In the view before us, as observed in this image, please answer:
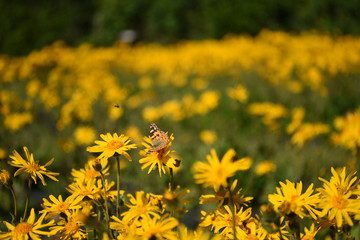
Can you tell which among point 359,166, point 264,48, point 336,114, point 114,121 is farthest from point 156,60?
point 359,166

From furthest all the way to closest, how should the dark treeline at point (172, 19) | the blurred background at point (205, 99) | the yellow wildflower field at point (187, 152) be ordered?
1. the dark treeline at point (172, 19)
2. the blurred background at point (205, 99)
3. the yellow wildflower field at point (187, 152)

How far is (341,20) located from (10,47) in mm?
12588

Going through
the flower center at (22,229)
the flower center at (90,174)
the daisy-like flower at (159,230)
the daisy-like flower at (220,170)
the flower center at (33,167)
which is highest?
the daisy-like flower at (220,170)

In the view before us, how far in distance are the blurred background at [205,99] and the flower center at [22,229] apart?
52 centimetres

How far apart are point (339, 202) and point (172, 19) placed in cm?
1712

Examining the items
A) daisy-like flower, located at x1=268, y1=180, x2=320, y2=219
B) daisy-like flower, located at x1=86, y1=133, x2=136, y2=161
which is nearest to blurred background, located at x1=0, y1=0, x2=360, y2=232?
daisy-like flower, located at x1=86, y1=133, x2=136, y2=161

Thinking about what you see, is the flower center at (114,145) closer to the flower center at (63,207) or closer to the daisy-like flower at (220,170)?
the flower center at (63,207)

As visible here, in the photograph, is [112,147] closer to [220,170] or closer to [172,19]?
[220,170]

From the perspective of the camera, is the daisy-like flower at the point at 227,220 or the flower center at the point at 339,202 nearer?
the flower center at the point at 339,202

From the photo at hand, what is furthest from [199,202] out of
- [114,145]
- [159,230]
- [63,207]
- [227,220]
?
[63,207]

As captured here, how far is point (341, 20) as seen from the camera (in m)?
12.0

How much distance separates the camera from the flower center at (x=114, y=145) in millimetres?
968

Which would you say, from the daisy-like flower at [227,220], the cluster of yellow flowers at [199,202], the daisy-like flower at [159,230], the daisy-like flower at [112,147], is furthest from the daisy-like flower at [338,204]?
the daisy-like flower at [112,147]

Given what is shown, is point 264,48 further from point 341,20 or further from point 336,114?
point 341,20
